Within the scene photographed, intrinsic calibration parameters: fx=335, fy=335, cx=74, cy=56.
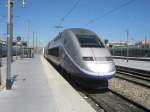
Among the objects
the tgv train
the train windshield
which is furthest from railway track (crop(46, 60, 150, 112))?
the train windshield

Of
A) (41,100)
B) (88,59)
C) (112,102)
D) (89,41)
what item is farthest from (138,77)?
(41,100)

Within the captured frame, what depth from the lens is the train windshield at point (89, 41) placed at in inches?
619

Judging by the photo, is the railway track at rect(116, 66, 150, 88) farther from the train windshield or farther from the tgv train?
the tgv train

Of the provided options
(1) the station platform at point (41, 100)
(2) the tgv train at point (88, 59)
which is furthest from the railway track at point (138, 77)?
(1) the station platform at point (41, 100)

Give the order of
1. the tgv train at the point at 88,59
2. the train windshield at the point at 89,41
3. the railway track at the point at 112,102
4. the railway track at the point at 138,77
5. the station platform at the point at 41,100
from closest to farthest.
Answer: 1. the station platform at the point at 41,100
2. the railway track at the point at 112,102
3. the tgv train at the point at 88,59
4. the train windshield at the point at 89,41
5. the railway track at the point at 138,77

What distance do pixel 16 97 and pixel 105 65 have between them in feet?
14.1

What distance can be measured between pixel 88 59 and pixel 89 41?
1.82m

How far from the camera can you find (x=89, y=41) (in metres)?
16.0

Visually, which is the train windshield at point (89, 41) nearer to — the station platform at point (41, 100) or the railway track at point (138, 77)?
the station platform at point (41, 100)

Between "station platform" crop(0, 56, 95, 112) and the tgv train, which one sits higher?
the tgv train

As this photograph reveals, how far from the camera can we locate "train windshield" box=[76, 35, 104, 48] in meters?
15.7

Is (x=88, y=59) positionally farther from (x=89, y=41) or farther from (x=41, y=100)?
(x=41, y=100)

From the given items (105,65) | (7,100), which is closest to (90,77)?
(105,65)

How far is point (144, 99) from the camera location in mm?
13477
